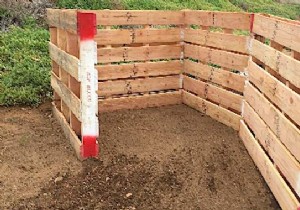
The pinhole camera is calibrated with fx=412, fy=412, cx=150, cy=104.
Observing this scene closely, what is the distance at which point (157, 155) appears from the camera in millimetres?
5691

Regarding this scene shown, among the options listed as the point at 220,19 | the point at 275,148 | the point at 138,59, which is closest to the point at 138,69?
the point at 138,59

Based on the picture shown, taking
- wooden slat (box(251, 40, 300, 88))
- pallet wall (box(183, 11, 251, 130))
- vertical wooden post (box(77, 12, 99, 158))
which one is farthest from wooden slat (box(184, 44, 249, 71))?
vertical wooden post (box(77, 12, 99, 158))

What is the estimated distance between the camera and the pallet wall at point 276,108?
4.25 metres

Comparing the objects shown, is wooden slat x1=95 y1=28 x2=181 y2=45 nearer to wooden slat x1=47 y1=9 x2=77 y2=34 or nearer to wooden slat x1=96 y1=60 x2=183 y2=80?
wooden slat x1=96 y1=60 x2=183 y2=80

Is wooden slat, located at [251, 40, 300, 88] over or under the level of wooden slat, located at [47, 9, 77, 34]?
under

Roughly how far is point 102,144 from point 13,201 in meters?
1.67

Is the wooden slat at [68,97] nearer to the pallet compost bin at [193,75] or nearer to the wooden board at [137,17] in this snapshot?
the pallet compost bin at [193,75]

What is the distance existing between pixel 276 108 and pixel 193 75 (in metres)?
2.86

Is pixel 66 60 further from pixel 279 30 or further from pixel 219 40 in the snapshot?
pixel 279 30

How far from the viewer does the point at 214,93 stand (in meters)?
7.09

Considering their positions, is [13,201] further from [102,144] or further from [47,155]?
[102,144]

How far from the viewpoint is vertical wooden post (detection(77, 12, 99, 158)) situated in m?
4.93

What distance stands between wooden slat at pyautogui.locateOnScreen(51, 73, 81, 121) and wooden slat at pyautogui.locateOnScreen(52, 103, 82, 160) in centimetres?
33

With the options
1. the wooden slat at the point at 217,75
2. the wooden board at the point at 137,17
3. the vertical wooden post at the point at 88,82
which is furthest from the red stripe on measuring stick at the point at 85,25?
the wooden slat at the point at 217,75
